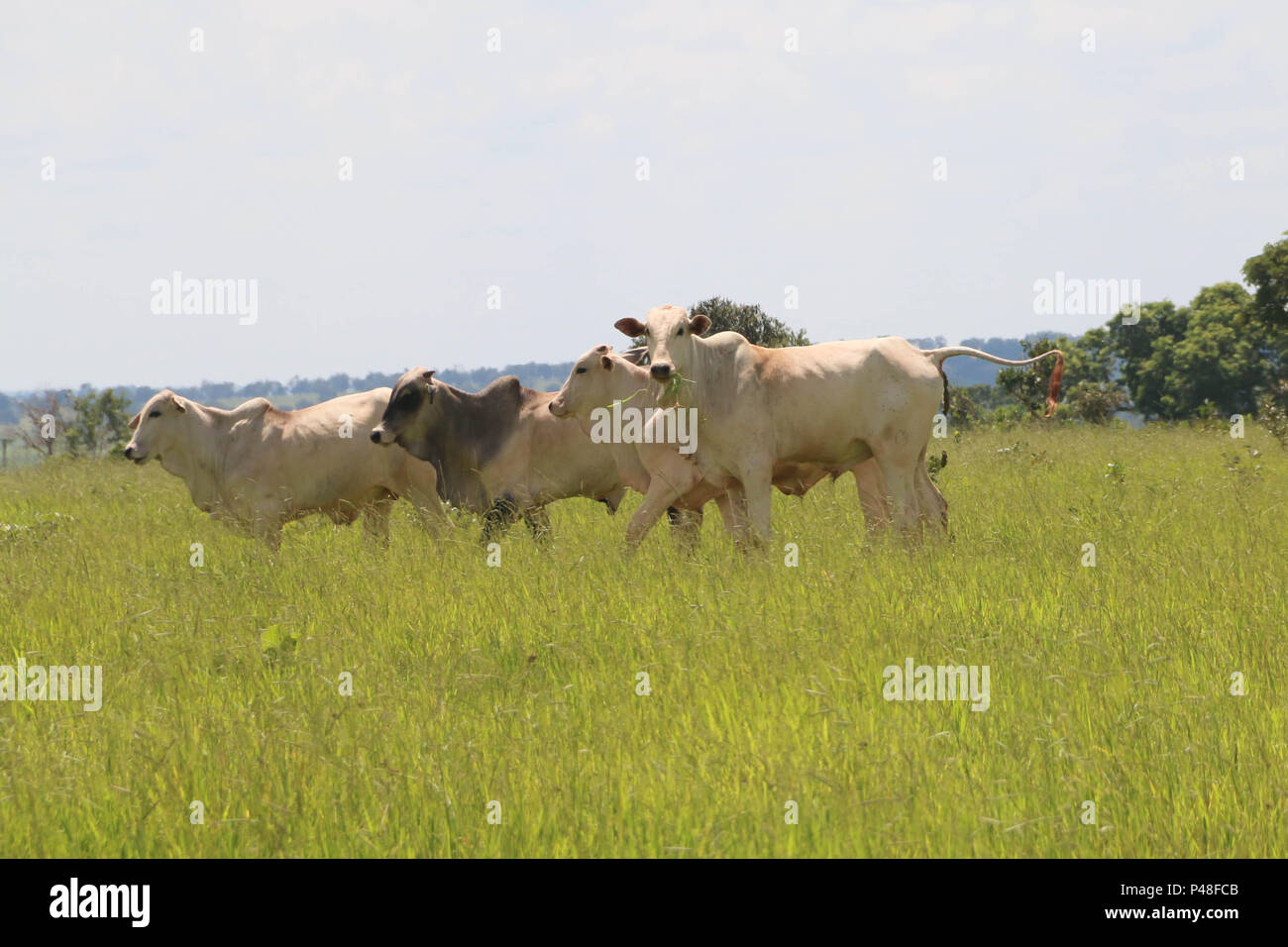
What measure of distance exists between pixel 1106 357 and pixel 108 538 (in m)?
69.9

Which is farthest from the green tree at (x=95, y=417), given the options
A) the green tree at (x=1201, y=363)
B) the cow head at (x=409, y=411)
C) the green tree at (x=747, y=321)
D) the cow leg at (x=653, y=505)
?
the green tree at (x=1201, y=363)

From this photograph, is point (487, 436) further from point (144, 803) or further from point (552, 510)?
point (144, 803)

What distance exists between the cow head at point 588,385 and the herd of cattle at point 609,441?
12 millimetres

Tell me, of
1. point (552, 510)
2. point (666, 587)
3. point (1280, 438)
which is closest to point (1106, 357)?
point (1280, 438)

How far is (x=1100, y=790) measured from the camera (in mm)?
4246

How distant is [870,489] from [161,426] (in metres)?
6.47

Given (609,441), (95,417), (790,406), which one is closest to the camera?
(790,406)

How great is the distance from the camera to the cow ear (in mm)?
9914

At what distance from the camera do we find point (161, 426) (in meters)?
11.5

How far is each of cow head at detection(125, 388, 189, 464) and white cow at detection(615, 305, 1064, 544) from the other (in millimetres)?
4461

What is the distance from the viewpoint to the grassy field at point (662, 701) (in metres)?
4.10

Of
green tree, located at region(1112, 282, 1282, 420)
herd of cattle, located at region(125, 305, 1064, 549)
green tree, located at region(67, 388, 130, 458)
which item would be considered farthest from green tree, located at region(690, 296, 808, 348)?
green tree, located at region(1112, 282, 1282, 420)

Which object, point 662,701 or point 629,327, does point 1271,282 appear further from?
point 662,701

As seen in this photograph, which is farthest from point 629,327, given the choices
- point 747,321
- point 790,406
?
point 747,321
